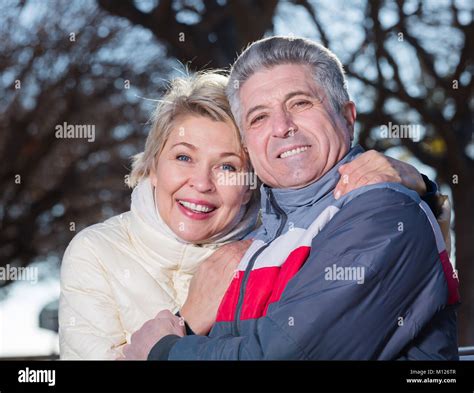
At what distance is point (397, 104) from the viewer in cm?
397

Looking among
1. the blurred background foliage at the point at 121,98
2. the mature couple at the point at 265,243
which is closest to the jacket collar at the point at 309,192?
the mature couple at the point at 265,243

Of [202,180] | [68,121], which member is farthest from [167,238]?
[68,121]

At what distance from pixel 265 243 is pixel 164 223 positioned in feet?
1.35

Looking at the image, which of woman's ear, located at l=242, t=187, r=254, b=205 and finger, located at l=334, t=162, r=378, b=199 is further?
woman's ear, located at l=242, t=187, r=254, b=205

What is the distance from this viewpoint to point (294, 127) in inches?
81.0

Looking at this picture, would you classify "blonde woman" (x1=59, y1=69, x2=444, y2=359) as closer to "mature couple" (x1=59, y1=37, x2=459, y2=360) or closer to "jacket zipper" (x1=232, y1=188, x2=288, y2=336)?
"mature couple" (x1=59, y1=37, x2=459, y2=360)

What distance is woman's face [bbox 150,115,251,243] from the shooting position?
2.31m

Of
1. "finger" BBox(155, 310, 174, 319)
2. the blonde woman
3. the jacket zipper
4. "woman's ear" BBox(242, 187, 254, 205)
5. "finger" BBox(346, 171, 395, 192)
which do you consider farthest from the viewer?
"woman's ear" BBox(242, 187, 254, 205)

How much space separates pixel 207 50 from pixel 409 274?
2742 mm

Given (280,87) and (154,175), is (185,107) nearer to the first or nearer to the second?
(154,175)

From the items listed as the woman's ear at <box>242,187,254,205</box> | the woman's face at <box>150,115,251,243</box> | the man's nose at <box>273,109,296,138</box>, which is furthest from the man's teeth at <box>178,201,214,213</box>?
the man's nose at <box>273,109,296,138</box>

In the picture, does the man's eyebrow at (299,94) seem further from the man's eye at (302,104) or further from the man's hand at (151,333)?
the man's hand at (151,333)

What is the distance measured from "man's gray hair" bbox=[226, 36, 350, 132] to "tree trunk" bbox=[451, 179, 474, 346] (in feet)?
6.34
